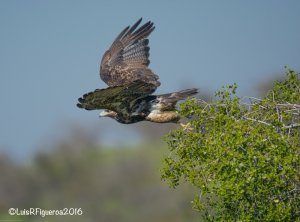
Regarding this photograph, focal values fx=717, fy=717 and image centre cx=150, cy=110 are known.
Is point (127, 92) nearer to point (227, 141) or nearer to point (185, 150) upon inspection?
point (185, 150)

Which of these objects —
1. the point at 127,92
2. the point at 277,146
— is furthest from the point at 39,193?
the point at 277,146

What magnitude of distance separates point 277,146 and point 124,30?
6.74 m

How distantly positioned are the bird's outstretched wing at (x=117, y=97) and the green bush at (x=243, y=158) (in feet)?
5.03

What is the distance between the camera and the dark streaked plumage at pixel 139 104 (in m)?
9.35

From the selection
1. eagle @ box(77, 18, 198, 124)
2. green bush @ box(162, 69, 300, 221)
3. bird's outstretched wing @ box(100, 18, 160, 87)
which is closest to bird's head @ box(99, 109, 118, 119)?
eagle @ box(77, 18, 198, 124)

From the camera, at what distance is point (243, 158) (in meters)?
6.81

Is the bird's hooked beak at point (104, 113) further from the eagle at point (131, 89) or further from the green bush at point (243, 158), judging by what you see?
the green bush at point (243, 158)

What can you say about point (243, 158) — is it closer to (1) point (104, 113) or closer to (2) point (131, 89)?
(2) point (131, 89)

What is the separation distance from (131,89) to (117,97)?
212 mm

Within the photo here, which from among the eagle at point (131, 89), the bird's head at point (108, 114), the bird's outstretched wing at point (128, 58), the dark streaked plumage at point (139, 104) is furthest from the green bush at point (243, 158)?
the bird's outstretched wing at point (128, 58)

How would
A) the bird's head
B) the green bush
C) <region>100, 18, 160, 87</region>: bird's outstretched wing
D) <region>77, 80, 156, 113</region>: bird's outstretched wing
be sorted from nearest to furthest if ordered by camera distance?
the green bush → <region>77, 80, 156, 113</region>: bird's outstretched wing → the bird's head → <region>100, 18, 160, 87</region>: bird's outstretched wing

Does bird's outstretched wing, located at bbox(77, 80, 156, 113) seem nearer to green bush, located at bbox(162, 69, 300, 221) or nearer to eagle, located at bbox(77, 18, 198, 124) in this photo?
eagle, located at bbox(77, 18, 198, 124)

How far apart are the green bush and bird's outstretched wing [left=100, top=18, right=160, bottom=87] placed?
11.4 ft

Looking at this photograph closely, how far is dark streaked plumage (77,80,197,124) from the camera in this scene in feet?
30.7
